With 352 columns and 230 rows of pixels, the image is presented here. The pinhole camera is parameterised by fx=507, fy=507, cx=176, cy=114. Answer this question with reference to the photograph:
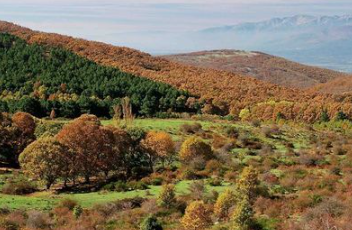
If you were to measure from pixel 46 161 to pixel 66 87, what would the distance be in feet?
108

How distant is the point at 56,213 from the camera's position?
23.2 meters

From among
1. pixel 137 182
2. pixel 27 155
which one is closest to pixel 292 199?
pixel 137 182

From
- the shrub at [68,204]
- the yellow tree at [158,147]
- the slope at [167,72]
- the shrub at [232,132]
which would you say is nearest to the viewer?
the shrub at [68,204]

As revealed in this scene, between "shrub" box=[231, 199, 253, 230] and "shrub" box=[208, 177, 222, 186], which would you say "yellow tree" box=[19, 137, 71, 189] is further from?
"shrub" box=[231, 199, 253, 230]

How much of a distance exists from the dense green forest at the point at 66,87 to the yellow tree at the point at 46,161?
21502 mm

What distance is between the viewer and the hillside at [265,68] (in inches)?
6033

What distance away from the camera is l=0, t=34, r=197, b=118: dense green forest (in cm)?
5280

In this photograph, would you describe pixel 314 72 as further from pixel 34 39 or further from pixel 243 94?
pixel 34 39

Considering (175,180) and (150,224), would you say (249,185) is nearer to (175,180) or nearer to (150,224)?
(150,224)

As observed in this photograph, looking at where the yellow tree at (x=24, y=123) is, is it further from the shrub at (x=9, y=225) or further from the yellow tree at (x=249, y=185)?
the yellow tree at (x=249, y=185)

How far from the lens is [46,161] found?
28.7 m

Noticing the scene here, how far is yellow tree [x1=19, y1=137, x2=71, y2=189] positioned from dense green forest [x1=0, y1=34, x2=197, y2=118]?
70.5 ft

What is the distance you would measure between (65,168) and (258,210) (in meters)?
12.4

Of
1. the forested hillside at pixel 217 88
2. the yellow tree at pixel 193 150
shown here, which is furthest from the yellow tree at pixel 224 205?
the forested hillside at pixel 217 88
